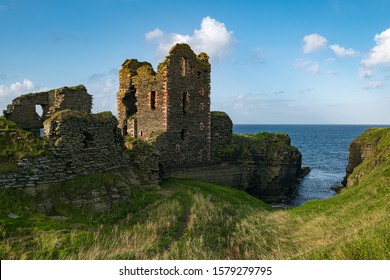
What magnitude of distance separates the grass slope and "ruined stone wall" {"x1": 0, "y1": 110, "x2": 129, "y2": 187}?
1.28 metres

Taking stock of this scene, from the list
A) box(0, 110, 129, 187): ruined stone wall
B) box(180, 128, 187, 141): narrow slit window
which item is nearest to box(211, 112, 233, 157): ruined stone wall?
box(180, 128, 187, 141): narrow slit window

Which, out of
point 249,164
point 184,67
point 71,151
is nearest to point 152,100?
point 184,67

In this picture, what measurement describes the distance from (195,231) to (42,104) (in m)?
15.2

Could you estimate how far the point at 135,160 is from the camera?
27344 millimetres

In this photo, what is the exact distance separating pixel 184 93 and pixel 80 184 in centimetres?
1846

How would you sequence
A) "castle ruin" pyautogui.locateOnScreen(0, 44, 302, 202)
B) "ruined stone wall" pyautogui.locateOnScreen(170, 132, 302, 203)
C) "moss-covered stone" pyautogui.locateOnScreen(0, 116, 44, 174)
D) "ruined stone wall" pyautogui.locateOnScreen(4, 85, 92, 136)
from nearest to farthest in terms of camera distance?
1. "moss-covered stone" pyautogui.locateOnScreen(0, 116, 44, 174)
2. "castle ruin" pyautogui.locateOnScreen(0, 44, 302, 202)
3. "ruined stone wall" pyautogui.locateOnScreen(4, 85, 92, 136)
4. "ruined stone wall" pyautogui.locateOnScreen(170, 132, 302, 203)

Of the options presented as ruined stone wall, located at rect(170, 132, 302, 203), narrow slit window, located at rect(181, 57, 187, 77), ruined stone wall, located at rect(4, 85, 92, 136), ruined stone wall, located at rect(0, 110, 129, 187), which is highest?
narrow slit window, located at rect(181, 57, 187, 77)

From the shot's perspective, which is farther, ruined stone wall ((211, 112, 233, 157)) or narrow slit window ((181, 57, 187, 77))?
ruined stone wall ((211, 112, 233, 157))

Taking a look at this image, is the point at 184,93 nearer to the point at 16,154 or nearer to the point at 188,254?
the point at 16,154

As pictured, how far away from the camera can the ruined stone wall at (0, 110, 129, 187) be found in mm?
17109

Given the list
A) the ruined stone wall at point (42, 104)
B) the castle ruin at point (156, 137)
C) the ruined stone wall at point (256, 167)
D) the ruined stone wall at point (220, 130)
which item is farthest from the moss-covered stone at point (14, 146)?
the ruined stone wall at point (220, 130)

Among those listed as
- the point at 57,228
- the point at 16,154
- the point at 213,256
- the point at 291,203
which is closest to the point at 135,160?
the point at 16,154

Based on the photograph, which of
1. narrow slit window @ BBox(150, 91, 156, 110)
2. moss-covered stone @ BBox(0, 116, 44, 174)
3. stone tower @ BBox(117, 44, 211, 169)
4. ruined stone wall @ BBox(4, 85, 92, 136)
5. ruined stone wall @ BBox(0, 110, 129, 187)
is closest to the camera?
moss-covered stone @ BBox(0, 116, 44, 174)

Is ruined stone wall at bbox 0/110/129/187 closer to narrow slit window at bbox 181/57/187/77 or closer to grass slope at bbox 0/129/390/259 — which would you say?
grass slope at bbox 0/129/390/259
